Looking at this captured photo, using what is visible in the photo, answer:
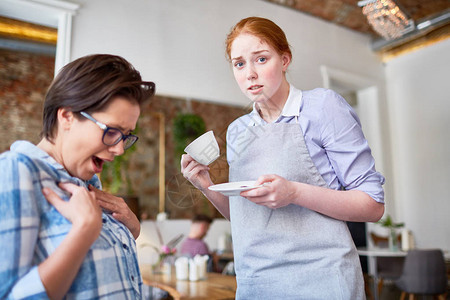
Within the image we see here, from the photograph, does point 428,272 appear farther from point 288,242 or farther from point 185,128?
point 288,242

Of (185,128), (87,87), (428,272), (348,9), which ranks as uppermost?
(348,9)

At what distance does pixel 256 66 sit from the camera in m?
1.26

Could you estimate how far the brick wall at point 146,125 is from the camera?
1.47 m

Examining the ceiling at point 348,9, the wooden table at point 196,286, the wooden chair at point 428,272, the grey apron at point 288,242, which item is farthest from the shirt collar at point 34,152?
the ceiling at point 348,9

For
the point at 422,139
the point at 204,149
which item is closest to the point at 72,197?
the point at 204,149

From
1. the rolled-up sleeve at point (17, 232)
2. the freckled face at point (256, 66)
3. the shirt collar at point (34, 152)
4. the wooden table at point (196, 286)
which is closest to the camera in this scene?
the rolled-up sleeve at point (17, 232)

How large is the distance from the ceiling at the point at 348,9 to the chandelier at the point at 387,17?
555mm

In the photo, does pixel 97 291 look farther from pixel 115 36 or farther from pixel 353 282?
pixel 115 36

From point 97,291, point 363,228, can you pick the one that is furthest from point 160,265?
point 363,228

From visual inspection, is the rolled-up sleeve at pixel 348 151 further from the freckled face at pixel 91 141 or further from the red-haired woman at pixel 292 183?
the freckled face at pixel 91 141

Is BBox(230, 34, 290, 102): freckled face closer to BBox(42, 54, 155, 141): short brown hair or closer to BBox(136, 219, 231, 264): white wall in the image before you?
BBox(42, 54, 155, 141): short brown hair

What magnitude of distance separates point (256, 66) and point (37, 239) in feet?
2.57

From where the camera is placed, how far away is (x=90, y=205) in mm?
887

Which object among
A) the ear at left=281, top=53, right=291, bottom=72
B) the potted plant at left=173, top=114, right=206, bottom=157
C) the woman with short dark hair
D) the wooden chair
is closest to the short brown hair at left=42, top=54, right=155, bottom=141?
the woman with short dark hair
